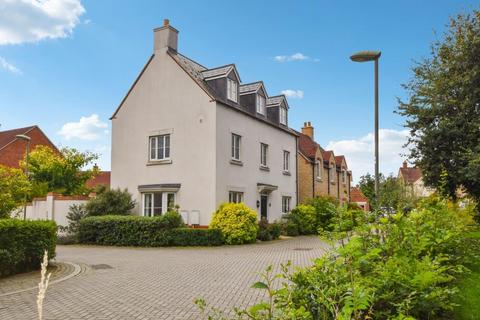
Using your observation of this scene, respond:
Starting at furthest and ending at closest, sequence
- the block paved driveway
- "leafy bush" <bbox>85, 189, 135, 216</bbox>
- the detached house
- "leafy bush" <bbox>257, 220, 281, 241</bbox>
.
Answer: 1. "leafy bush" <bbox>85, 189, 135, 216</bbox>
2. "leafy bush" <bbox>257, 220, 281, 241</bbox>
3. the detached house
4. the block paved driveway

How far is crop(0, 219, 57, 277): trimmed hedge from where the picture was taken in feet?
34.8

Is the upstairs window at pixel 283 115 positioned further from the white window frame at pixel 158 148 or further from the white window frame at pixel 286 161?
the white window frame at pixel 158 148

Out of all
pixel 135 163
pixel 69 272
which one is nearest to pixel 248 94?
pixel 135 163

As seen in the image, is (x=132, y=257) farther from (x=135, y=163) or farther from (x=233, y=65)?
(x=233, y=65)

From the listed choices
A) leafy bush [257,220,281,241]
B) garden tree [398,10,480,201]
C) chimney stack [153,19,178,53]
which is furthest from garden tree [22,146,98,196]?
garden tree [398,10,480,201]

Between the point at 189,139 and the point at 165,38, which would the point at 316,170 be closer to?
the point at 189,139

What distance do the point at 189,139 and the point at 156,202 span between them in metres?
3.95

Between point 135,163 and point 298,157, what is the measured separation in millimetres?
13943

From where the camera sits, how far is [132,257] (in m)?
15.5

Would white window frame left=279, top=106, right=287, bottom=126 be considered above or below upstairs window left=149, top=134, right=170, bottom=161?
above

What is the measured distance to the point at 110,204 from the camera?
74.2 ft

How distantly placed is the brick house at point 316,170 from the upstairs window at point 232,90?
1015 cm

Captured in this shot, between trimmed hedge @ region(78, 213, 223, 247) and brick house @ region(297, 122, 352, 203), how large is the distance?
42.8ft

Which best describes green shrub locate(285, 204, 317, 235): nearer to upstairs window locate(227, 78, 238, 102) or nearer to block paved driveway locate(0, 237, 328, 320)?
upstairs window locate(227, 78, 238, 102)
